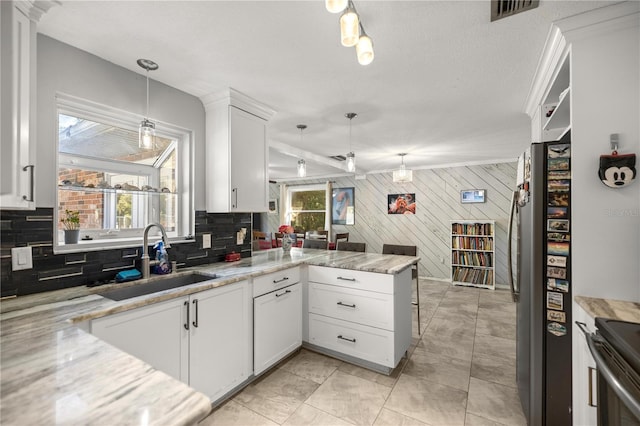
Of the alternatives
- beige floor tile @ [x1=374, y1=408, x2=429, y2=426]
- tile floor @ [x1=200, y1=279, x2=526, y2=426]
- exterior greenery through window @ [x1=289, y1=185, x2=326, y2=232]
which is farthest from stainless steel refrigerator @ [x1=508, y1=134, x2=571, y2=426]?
exterior greenery through window @ [x1=289, y1=185, x2=326, y2=232]

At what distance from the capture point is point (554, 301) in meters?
1.50

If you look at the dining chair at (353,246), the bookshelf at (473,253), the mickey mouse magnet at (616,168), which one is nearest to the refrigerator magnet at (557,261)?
the mickey mouse magnet at (616,168)

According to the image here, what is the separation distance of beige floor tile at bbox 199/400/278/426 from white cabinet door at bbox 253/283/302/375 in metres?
0.29

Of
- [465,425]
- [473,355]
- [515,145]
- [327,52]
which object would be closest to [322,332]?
[465,425]

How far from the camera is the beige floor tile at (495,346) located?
8.57ft

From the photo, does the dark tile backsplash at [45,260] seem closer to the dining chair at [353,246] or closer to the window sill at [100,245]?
the window sill at [100,245]

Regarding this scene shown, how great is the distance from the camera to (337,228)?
6.80m

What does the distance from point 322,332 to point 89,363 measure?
6.41 feet

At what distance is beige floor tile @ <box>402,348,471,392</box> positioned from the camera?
7.20 ft

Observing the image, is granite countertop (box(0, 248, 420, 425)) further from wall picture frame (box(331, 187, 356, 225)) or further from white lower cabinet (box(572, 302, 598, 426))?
wall picture frame (box(331, 187, 356, 225))

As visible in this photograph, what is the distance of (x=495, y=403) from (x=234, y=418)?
5.69 feet

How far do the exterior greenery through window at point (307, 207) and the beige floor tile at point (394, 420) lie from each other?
210 inches

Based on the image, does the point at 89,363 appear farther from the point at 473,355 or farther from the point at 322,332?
→ the point at 473,355

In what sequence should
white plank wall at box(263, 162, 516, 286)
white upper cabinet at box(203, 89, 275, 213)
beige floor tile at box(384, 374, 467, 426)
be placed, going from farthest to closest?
white plank wall at box(263, 162, 516, 286)
white upper cabinet at box(203, 89, 275, 213)
beige floor tile at box(384, 374, 467, 426)
